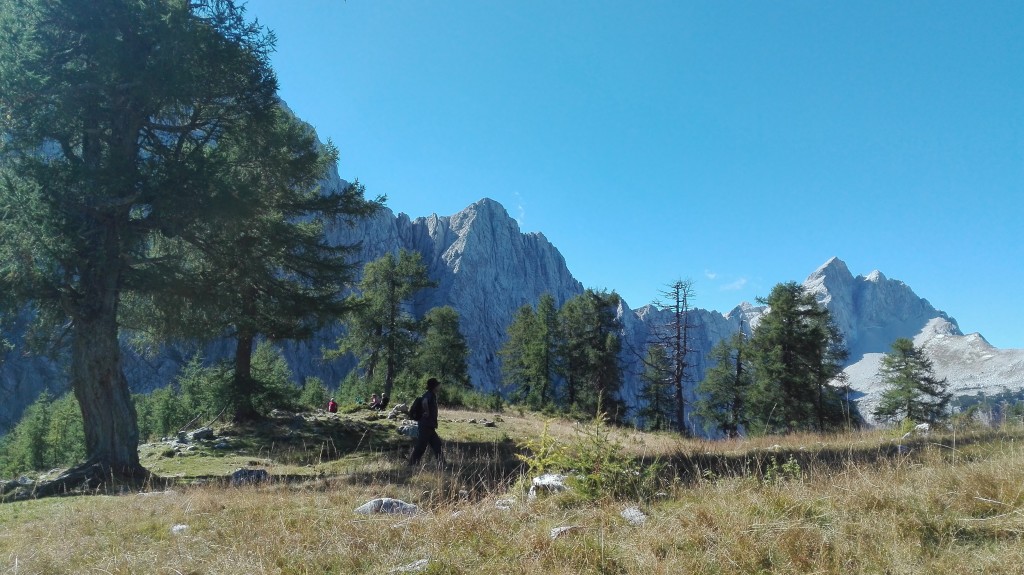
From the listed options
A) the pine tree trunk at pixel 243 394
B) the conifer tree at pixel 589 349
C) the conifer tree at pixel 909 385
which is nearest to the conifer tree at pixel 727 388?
the conifer tree at pixel 589 349

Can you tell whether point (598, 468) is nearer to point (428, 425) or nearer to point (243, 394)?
point (428, 425)

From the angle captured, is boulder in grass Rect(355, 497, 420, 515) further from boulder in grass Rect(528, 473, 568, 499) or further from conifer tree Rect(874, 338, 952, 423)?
conifer tree Rect(874, 338, 952, 423)

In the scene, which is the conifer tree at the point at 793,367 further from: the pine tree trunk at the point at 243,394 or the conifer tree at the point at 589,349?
the pine tree trunk at the point at 243,394

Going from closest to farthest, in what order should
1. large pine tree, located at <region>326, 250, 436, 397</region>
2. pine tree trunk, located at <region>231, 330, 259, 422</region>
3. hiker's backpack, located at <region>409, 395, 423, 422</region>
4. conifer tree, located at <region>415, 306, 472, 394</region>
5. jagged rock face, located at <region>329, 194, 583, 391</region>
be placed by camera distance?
hiker's backpack, located at <region>409, 395, 423, 422</region> < pine tree trunk, located at <region>231, 330, 259, 422</region> < large pine tree, located at <region>326, 250, 436, 397</region> < conifer tree, located at <region>415, 306, 472, 394</region> < jagged rock face, located at <region>329, 194, 583, 391</region>

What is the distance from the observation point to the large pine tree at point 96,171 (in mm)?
9812

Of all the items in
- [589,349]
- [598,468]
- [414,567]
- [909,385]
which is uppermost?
[589,349]

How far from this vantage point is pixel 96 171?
10.1 m

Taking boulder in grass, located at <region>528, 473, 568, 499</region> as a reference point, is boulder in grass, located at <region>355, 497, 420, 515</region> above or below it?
below

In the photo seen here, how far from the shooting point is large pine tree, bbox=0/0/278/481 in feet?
32.2

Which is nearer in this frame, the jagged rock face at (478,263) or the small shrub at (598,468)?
the small shrub at (598,468)

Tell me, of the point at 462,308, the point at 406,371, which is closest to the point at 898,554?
the point at 406,371

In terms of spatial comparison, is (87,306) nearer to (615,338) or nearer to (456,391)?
(456,391)

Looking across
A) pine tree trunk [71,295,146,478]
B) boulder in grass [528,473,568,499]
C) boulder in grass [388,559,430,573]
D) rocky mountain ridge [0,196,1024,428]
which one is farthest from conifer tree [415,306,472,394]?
rocky mountain ridge [0,196,1024,428]

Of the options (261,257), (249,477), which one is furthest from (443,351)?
(249,477)
